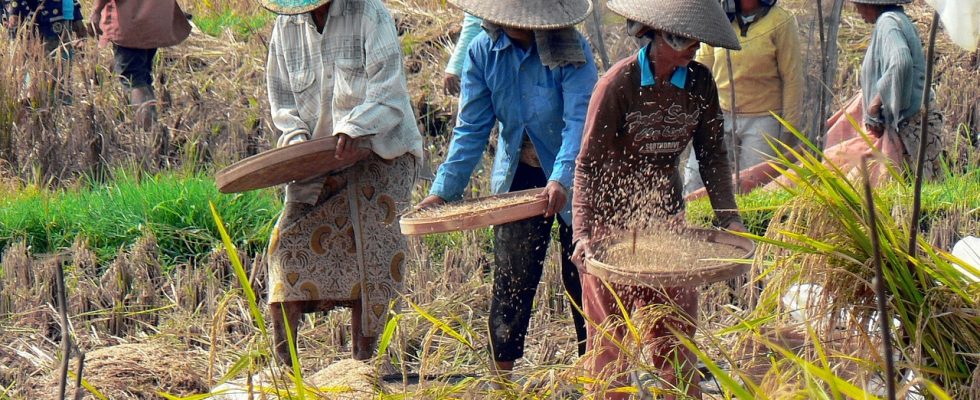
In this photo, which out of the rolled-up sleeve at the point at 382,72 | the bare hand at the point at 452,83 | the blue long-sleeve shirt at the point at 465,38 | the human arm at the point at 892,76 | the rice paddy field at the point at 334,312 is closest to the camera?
the rice paddy field at the point at 334,312

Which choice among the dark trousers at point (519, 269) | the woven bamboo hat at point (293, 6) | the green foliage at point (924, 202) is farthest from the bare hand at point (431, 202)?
the green foliage at point (924, 202)

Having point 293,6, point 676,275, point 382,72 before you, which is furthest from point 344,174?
point 676,275

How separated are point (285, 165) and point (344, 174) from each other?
0.49 meters

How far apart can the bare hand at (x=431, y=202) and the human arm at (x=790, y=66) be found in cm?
262

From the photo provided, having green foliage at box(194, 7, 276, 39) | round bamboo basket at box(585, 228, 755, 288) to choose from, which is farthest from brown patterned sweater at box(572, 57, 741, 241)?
green foliage at box(194, 7, 276, 39)

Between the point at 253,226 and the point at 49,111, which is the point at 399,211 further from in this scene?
the point at 49,111

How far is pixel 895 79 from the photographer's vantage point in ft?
21.2

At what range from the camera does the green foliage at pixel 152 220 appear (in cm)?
652

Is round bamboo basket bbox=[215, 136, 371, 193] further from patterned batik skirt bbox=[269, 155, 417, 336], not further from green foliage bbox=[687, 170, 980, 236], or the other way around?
green foliage bbox=[687, 170, 980, 236]

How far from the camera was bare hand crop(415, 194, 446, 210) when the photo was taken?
471 centimetres

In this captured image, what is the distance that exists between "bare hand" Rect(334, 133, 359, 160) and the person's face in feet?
3.96

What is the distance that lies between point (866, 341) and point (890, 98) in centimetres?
381

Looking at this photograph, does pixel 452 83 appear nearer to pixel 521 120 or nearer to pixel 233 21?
pixel 521 120

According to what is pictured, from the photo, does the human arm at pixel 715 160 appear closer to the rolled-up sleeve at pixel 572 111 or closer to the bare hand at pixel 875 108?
the rolled-up sleeve at pixel 572 111
